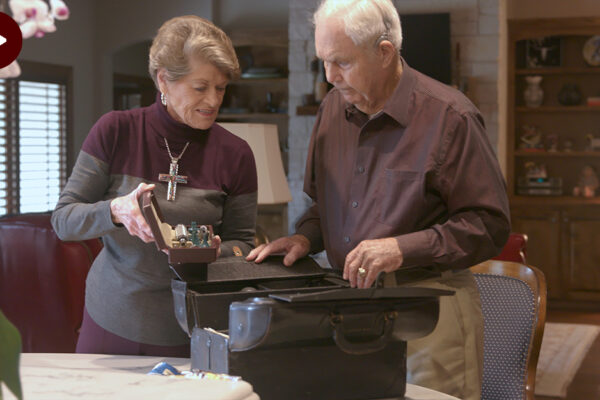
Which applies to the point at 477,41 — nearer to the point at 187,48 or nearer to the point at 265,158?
the point at 265,158

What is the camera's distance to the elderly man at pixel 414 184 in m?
1.56

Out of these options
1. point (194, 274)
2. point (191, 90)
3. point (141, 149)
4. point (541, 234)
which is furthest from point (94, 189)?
point (541, 234)

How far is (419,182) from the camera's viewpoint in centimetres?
158

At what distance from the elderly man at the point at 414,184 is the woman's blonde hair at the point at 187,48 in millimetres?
239

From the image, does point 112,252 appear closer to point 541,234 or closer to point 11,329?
point 11,329

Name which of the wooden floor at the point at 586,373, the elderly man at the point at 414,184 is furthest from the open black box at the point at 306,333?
the wooden floor at the point at 586,373

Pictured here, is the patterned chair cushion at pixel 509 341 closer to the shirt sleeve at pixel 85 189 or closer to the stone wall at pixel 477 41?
the shirt sleeve at pixel 85 189

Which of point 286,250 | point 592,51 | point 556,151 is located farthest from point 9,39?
point 592,51

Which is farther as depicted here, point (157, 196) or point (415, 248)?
point (157, 196)

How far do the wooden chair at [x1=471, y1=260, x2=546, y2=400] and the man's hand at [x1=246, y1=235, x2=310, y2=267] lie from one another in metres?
0.71

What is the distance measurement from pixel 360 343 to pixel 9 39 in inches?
27.9

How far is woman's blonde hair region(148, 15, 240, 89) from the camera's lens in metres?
1.71

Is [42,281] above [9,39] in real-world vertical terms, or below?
below

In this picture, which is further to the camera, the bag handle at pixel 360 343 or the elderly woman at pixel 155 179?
the elderly woman at pixel 155 179
